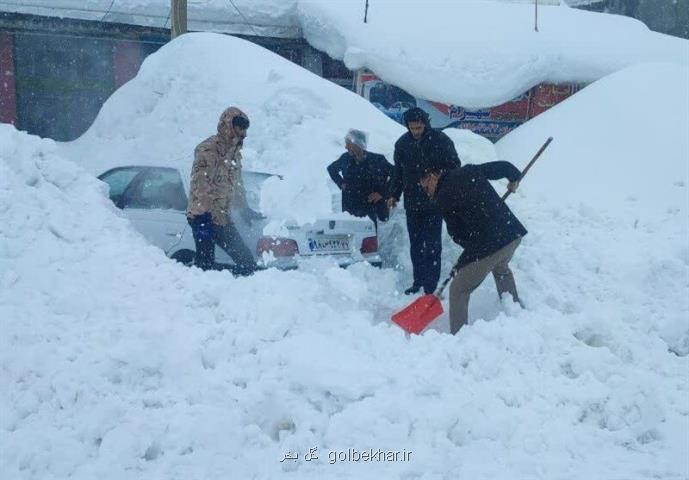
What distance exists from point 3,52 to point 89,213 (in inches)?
517

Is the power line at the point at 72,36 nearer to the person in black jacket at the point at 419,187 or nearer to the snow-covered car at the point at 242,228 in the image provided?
the snow-covered car at the point at 242,228

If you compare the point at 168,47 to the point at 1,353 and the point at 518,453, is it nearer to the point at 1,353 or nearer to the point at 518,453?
the point at 1,353

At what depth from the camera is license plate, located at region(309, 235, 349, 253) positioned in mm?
6645

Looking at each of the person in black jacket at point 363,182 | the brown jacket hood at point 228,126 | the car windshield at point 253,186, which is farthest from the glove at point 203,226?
the person in black jacket at point 363,182

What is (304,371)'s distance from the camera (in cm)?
441

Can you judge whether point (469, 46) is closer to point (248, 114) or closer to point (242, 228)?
point (248, 114)

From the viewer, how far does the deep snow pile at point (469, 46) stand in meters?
15.1

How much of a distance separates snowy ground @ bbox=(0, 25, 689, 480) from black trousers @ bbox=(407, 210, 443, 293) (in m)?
0.30

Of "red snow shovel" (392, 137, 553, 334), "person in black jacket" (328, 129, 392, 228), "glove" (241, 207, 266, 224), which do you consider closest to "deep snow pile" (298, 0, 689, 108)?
"person in black jacket" (328, 129, 392, 228)

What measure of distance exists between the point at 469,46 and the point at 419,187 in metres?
9.78

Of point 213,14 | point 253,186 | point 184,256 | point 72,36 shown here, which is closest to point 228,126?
point 253,186

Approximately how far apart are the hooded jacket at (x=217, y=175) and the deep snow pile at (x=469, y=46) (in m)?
8.91

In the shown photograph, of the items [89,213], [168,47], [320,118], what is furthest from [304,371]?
[168,47]

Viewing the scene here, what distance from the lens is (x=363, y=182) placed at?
7.35 meters
